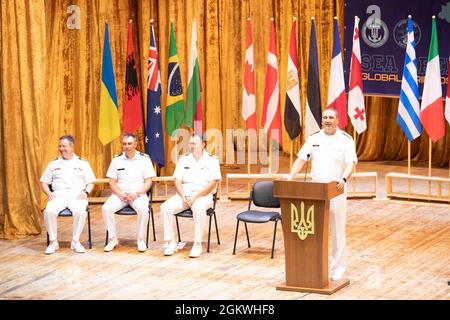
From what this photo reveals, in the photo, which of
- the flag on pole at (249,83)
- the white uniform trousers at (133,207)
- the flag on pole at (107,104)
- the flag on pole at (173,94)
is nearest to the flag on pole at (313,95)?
the flag on pole at (249,83)

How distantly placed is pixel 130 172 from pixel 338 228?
2435 mm

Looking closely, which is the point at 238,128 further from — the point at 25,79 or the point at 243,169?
the point at 25,79

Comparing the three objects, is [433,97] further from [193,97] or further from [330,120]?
[330,120]

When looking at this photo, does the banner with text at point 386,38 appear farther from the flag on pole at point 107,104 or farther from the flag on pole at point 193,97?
the flag on pole at point 107,104

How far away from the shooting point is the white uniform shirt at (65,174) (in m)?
8.89

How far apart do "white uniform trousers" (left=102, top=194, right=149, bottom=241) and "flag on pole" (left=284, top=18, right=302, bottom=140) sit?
2565 millimetres

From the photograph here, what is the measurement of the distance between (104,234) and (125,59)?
311cm

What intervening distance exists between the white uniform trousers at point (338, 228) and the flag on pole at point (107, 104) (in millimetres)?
4073

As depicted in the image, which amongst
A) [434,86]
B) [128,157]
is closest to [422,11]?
[434,86]

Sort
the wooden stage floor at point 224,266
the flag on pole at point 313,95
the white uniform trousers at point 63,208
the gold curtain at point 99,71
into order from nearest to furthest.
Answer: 1. the wooden stage floor at point 224,266
2. the white uniform trousers at point 63,208
3. the gold curtain at point 99,71
4. the flag on pole at point 313,95

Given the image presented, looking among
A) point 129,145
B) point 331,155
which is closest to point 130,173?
point 129,145

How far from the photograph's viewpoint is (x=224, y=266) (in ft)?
26.7

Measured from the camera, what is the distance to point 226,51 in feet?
43.8

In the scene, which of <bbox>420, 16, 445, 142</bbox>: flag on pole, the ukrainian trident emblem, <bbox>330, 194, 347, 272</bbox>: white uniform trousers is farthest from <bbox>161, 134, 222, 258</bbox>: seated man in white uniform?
<bbox>420, 16, 445, 142</bbox>: flag on pole
